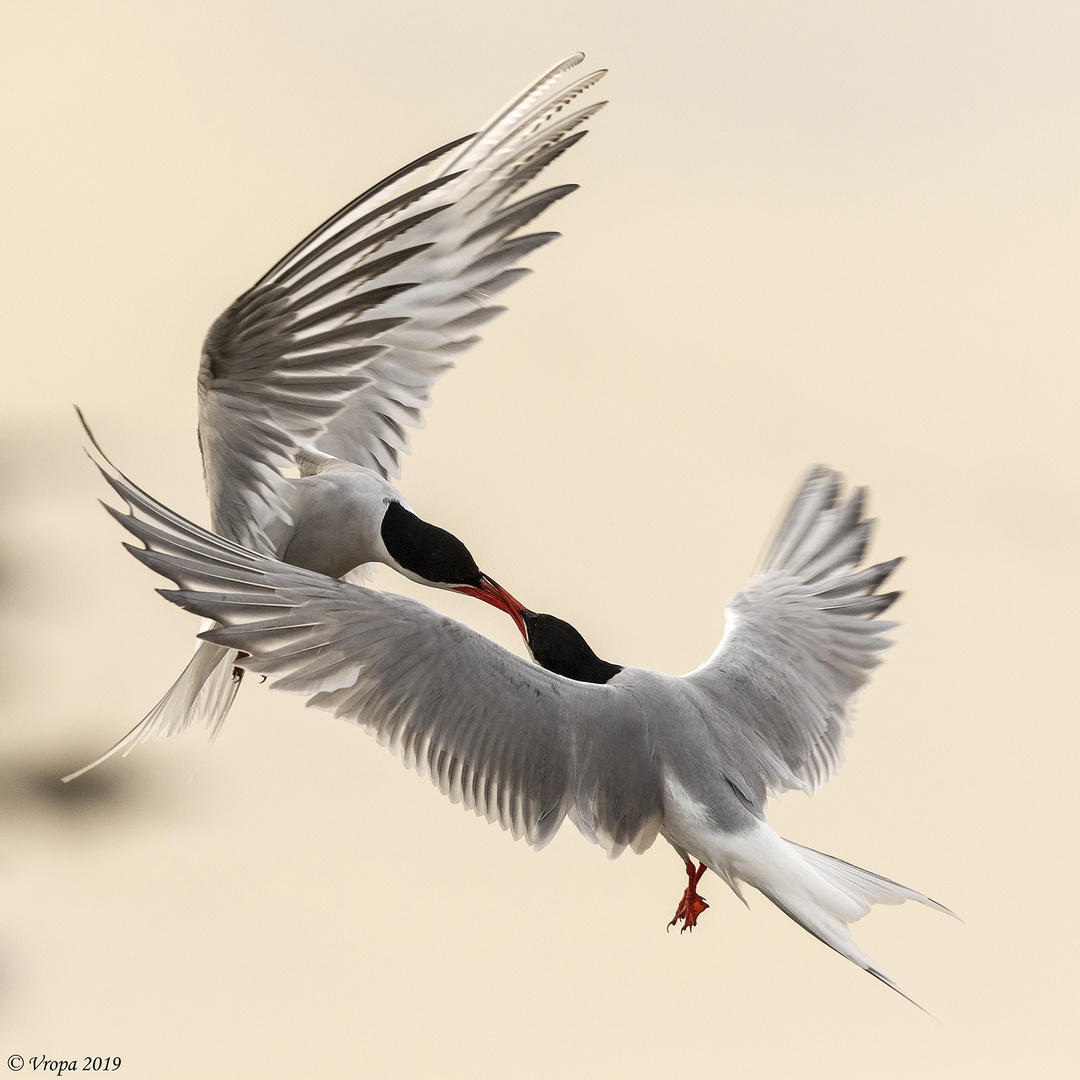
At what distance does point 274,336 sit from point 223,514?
0.71ft

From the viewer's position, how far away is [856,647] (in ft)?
4.99

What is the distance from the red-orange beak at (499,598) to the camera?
4.66 feet

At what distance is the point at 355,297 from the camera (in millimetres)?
1208

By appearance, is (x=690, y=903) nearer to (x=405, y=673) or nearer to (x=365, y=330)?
(x=405, y=673)

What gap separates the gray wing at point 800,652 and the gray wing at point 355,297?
494mm

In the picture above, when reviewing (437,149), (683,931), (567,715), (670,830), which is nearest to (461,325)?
(437,149)

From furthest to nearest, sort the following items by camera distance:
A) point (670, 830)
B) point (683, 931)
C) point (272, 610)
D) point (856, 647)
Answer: point (856, 647) < point (683, 931) < point (670, 830) < point (272, 610)

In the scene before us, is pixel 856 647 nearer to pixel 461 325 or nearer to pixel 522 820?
pixel 522 820

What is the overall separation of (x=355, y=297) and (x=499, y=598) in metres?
0.39

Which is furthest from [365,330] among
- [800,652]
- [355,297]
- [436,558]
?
[800,652]

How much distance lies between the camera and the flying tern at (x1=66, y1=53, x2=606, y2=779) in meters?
1.21

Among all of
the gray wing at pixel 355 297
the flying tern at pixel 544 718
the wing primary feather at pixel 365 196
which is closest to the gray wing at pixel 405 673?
the flying tern at pixel 544 718

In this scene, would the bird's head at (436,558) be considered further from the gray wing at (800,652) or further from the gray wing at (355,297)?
the gray wing at (800,652)

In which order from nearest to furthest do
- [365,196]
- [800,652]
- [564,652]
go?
[365,196], [564,652], [800,652]
